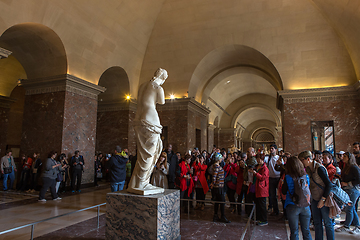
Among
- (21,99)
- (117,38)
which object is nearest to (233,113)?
(117,38)

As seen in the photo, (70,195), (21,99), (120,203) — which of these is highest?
(21,99)

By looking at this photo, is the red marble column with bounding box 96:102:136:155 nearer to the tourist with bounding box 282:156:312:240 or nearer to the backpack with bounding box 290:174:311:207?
the tourist with bounding box 282:156:312:240

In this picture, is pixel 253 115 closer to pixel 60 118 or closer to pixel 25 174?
pixel 60 118

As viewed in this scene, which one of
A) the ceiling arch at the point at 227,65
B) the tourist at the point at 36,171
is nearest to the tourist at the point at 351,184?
the ceiling arch at the point at 227,65

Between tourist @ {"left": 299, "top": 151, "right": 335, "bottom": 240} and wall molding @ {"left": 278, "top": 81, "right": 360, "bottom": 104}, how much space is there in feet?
25.7

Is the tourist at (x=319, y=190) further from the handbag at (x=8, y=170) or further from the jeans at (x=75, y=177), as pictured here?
the handbag at (x=8, y=170)

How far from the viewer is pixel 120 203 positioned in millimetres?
3855

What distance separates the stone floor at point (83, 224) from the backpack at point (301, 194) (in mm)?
847

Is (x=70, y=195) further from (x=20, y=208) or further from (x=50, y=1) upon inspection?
(x=50, y=1)

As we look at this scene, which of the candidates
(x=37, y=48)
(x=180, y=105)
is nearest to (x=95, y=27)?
(x=37, y=48)

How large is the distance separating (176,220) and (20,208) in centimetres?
493

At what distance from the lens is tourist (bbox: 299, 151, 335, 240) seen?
3693 mm

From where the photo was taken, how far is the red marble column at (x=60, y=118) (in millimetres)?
9461

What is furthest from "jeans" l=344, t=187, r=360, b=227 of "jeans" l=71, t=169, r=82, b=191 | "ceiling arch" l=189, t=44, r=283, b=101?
"jeans" l=71, t=169, r=82, b=191
